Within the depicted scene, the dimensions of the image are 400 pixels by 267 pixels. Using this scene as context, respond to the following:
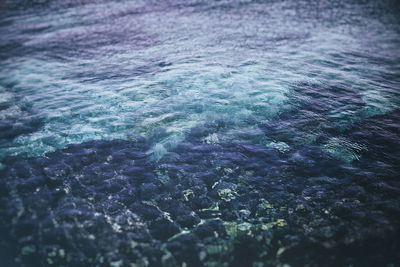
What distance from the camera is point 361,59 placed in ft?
27.9

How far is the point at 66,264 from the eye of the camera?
3.36m

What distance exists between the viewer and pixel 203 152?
498 cm

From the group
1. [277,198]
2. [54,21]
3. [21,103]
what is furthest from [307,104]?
[54,21]

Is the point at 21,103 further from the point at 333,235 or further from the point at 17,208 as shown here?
the point at 333,235

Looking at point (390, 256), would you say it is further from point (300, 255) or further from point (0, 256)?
point (0, 256)

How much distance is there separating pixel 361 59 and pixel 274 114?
16.7 feet

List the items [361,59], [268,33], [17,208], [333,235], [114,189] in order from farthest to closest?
[268,33] < [361,59] < [114,189] < [17,208] < [333,235]

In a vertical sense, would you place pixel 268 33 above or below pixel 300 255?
A: above

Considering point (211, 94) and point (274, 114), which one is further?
point (211, 94)

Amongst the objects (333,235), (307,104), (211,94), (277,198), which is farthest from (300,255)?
(211,94)

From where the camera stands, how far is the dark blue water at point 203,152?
3.51 m

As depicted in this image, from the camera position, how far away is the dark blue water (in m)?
3.51

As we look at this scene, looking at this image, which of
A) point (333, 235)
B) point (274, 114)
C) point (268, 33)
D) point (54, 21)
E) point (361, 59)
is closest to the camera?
point (333, 235)

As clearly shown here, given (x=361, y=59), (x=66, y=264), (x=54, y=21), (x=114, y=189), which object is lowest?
(x=66, y=264)
